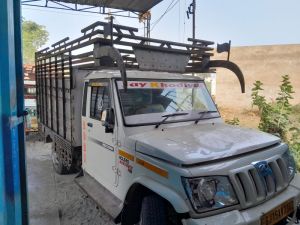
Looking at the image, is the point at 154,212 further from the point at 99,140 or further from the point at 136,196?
the point at 99,140

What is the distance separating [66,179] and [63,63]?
230 centimetres

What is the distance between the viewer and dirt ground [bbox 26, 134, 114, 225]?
410cm

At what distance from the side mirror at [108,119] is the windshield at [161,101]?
148 mm

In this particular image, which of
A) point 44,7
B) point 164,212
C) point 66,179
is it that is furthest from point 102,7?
point 164,212

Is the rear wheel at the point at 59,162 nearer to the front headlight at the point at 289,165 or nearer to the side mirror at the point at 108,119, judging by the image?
the side mirror at the point at 108,119

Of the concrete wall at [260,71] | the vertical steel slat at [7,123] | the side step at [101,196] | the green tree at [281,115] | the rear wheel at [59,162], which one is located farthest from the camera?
the concrete wall at [260,71]

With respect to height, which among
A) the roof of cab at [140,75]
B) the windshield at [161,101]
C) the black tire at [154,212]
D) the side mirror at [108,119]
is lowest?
the black tire at [154,212]

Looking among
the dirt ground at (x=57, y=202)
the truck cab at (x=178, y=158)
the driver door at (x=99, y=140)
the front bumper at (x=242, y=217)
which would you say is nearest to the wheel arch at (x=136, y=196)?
the truck cab at (x=178, y=158)

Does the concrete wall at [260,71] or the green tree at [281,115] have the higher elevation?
the concrete wall at [260,71]

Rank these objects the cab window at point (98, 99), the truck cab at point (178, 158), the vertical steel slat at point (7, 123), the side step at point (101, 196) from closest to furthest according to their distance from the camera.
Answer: the vertical steel slat at point (7, 123) → the truck cab at point (178, 158) → the side step at point (101, 196) → the cab window at point (98, 99)

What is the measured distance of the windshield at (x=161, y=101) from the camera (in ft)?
11.2

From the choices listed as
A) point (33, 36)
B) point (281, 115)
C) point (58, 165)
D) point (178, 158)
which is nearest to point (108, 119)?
point (178, 158)

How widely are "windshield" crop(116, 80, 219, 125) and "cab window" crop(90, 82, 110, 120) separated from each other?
0.31 meters

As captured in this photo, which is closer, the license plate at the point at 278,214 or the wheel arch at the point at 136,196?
the license plate at the point at 278,214
